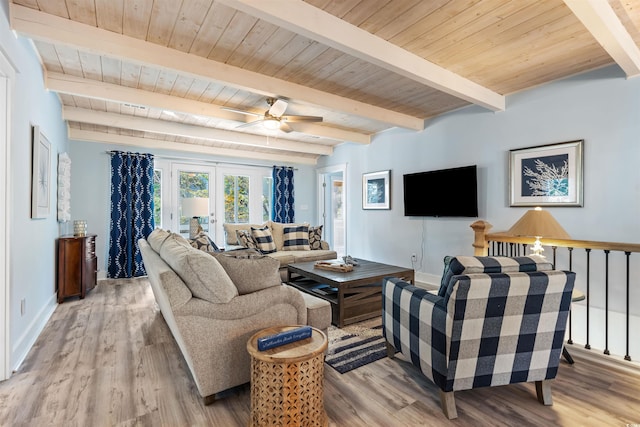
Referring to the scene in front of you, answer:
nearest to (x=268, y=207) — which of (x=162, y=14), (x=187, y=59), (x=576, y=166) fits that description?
(x=187, y=59)

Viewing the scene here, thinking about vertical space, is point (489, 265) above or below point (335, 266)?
above

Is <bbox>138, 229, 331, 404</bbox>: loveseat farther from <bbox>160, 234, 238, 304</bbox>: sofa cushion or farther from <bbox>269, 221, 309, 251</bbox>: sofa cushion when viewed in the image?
<bbox>269, 221, 309, 251</bbox>: sofa cushion

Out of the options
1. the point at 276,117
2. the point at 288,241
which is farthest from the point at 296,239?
the point at 276,117

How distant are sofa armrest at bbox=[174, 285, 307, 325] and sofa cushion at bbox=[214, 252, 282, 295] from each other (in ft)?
0.17

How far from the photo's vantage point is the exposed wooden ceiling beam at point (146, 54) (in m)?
2.18

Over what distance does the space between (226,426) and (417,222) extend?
3939 mm

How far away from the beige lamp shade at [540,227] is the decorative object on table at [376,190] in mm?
2955

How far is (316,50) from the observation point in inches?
106

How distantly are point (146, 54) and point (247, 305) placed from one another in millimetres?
2189

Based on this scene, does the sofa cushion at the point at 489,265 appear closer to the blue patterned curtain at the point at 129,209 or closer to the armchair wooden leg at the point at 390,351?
the armchair wooden leg at the point at 390,351

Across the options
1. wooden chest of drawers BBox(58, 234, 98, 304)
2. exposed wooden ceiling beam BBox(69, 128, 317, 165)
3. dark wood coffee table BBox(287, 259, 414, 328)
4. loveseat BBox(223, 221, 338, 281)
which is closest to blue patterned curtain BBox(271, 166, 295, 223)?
exposed wooden ceiling beam BBox(69, 128, 317, 165)

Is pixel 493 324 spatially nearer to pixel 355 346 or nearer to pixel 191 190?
pixel 355 346

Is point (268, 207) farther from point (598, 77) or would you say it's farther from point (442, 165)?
point (598, 77)

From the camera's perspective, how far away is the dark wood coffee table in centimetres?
302
